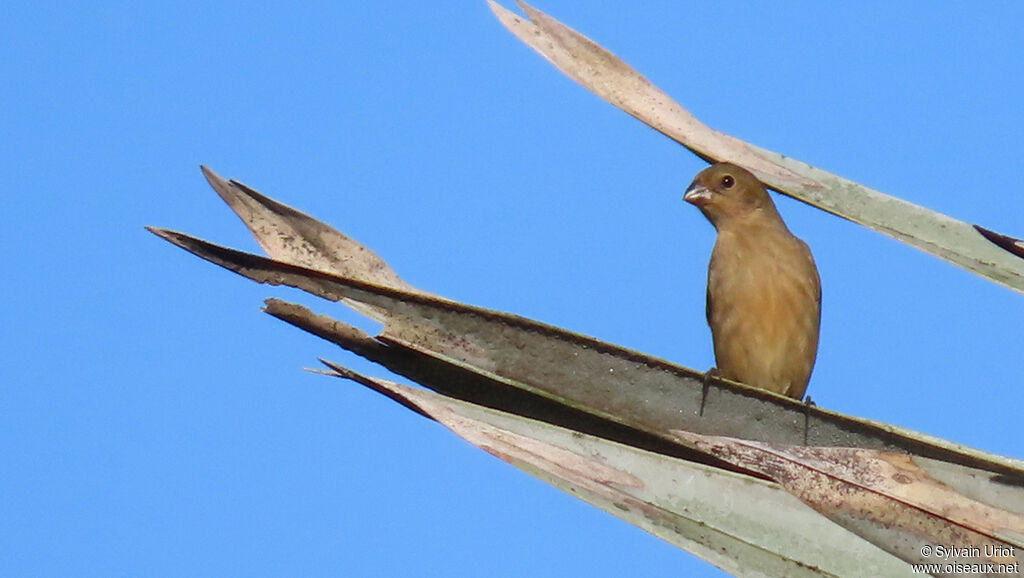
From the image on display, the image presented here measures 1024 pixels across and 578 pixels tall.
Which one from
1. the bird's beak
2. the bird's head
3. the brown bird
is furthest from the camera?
the bird's beak

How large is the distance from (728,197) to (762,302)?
0.71 m

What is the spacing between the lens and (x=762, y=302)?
6.33 m

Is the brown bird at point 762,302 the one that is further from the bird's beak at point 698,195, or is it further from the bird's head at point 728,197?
the bird's beak at point 698,195

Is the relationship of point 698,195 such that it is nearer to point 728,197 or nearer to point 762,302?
point 728,197

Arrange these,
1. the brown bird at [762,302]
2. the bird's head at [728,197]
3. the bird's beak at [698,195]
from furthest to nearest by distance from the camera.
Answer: the bird's beak at [698,195], the bird's head at [728,197], the brown bird at [762,302]

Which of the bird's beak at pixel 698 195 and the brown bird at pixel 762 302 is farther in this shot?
the bird's beak at pixel 698 195

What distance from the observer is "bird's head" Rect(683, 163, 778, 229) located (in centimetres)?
676

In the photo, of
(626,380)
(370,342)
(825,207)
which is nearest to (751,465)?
(626,380)

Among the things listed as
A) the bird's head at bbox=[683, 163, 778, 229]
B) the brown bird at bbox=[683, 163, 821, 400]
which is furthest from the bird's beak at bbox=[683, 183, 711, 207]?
the brown bird at bbox=[683, 163, 821, 400]

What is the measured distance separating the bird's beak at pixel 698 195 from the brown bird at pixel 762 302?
0.55ft

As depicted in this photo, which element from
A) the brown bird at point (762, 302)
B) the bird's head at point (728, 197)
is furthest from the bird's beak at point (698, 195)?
the brown bird at point (762, 302)

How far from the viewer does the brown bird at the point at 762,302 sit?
633cm

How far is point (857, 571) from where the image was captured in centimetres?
205

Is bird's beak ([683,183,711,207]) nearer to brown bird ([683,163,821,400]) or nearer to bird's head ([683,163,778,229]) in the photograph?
bird's head ([683,163,778,229])
